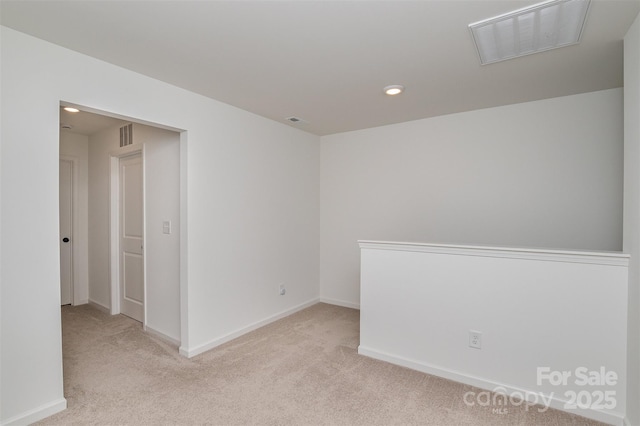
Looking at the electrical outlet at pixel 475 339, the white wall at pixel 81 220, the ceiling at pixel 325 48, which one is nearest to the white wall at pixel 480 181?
the ceiling at pixel 325 48

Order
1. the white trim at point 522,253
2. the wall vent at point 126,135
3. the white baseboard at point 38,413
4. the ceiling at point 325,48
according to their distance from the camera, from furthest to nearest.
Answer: the wall vent at point 126,135, the white trim at point 522,253, the white baseboard at point 38,413, the ceiling at point 325,48

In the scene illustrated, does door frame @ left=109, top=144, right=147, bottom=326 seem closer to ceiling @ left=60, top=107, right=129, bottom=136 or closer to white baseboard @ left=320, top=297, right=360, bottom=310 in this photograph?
ceiling @ left=60, top=107, right=129, bottom=136

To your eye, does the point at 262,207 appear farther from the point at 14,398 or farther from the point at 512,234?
the point at 512,234

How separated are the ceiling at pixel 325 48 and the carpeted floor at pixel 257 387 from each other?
98.9 inches

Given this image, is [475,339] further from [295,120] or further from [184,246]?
[295,120]

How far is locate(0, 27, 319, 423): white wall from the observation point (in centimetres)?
198

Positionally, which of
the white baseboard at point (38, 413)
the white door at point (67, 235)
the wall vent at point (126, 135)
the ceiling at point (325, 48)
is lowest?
the white baseboard at point (38, 413)

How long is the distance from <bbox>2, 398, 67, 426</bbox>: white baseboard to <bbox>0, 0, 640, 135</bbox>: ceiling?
2433mm

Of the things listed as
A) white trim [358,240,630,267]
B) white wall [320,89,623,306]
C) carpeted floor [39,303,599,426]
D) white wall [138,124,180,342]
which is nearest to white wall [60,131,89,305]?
carpeted floor [39,303,599,426]

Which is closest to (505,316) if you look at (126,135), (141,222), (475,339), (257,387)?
(475,339)

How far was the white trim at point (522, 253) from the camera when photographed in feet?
6.75

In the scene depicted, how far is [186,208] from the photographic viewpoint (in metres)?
3.01

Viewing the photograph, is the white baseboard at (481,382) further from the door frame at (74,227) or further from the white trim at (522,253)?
the door frame at (74,227)

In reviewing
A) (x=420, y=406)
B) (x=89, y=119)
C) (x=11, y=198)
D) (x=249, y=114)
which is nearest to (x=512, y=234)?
(x=420, y=406)
